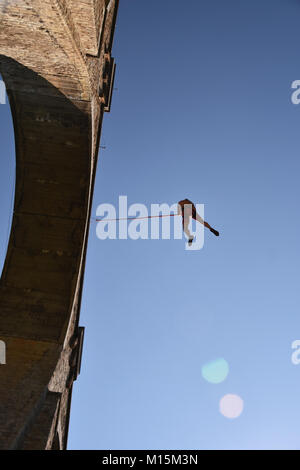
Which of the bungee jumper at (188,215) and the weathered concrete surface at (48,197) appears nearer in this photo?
the weathered concrete surface at (48,197)

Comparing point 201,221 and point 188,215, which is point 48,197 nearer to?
point 188,215

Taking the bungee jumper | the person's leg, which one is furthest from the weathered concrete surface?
the person's leg

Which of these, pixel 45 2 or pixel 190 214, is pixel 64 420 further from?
pixel 45 2

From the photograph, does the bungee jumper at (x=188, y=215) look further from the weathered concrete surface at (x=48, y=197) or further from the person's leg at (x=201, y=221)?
the weathered concrete surface at (x=48, y=197)

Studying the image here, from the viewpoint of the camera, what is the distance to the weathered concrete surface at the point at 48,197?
6020mm

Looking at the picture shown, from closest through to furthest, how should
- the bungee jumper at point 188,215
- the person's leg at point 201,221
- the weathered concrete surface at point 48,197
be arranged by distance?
the weathered concrete surface at point 48,197 → the bungee jumper at point 188,215 → the person's leg at point 201,221

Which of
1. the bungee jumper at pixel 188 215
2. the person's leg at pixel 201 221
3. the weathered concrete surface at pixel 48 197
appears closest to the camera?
the weathered concrete surface at pixel 48 197

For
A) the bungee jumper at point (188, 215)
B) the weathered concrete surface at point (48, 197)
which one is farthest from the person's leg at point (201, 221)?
the weathered concrete surface at point (48, 197)

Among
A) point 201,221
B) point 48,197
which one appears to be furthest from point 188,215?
point 48,197

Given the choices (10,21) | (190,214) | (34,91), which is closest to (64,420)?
(190,214)

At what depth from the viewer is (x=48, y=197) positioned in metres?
8.70

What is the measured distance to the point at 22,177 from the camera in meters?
8.61

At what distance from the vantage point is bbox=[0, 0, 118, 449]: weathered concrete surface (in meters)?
6.02
